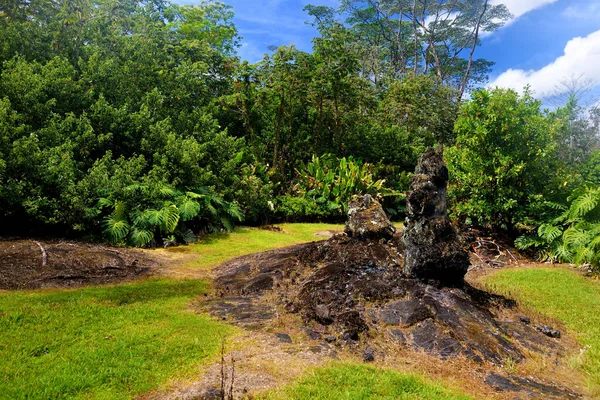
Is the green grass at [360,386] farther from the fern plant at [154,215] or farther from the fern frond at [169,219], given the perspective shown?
the fern frond at [169,219]

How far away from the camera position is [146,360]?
4.89m

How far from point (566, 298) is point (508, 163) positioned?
17.8 feet

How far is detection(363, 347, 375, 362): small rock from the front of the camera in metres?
5.09

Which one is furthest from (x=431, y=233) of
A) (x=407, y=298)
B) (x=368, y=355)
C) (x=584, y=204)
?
(x=584, y=204)

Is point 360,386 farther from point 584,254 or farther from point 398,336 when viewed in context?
point 584,254

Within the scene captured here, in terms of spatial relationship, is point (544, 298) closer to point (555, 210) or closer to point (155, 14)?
point (555, 210)

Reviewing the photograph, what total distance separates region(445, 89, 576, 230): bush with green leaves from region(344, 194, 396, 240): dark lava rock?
379 centimetres

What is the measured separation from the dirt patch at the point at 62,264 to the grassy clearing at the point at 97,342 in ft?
2.30

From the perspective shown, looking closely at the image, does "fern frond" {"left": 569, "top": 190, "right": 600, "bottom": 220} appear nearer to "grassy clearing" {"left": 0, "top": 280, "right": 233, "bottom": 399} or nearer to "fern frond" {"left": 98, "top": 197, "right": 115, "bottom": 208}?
"grassy clearing" {"left": 0, "top": 280, "right": 233, "bottom": 399}

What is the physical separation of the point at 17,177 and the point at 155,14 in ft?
68.1

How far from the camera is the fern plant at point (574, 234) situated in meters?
9.77

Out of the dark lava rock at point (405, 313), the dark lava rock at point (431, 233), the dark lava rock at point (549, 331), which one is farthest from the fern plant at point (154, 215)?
the dark lava rock at point (549, 331)

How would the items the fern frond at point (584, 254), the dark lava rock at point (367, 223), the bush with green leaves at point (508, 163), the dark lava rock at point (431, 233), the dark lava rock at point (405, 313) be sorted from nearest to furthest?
the dark lava rock at point (405, 313), the dark lava rock at point (431, 233), the fern frond at point (584, 254), the dark lava rock at point (367, 223), the bush with green leaves at point (508, 163)

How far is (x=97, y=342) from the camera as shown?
5340 millimetres
